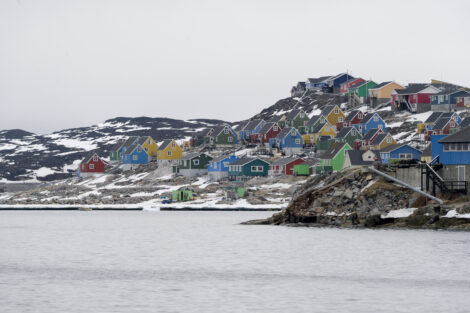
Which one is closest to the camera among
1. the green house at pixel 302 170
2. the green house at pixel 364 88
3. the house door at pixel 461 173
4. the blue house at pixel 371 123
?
the house door at pixel 461 173

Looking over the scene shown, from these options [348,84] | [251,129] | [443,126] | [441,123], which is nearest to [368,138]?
[441,123]

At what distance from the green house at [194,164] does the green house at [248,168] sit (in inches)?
433

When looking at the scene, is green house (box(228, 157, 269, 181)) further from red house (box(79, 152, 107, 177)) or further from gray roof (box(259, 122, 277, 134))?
red house (box(79, 152, 107, 177))

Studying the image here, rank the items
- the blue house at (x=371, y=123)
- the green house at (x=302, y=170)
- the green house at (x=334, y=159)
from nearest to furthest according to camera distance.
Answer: the green house at (x=334, y=159) < the green house at (x=302, y=170) < the blue house at (x=371, y=123)

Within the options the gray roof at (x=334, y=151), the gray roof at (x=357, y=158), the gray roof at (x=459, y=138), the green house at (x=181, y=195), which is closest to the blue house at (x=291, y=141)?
the gray roof at (x=334, y=151)

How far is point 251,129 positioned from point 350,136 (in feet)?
106

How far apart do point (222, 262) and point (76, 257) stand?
35.0 feet

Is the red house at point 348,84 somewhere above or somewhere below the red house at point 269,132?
above

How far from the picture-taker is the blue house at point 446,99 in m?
159

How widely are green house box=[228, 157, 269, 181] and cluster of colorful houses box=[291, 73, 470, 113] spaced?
39.7 m

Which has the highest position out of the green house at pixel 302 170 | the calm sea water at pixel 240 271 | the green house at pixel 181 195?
the green house at pixel 302 170

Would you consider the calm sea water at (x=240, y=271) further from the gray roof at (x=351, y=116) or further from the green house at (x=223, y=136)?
the green house at (x=223, y=136)

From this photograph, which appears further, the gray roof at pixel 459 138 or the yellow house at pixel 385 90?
the yellow house at pixel 385 90

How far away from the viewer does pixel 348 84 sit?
19488 cm
